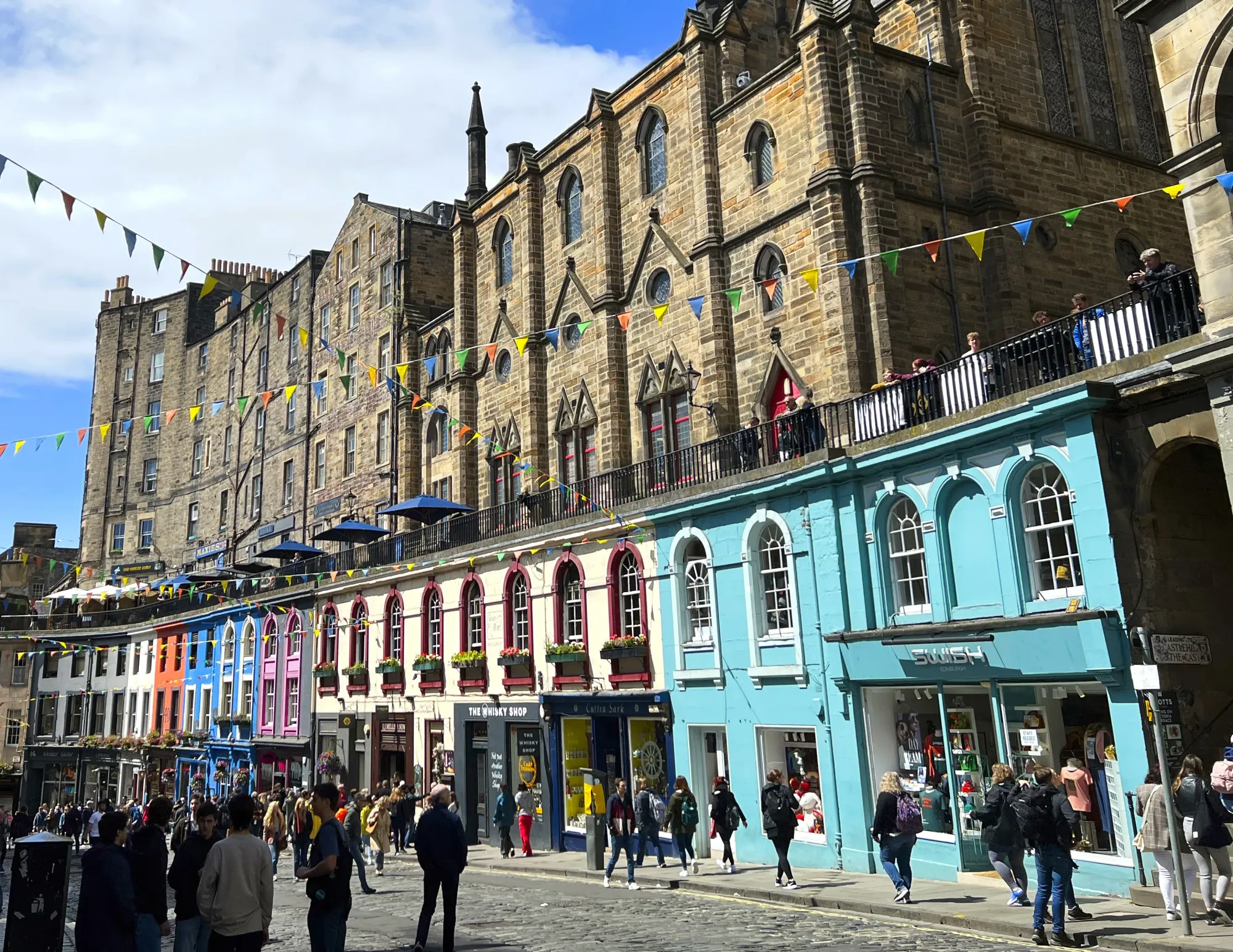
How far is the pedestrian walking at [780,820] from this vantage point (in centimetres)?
1502

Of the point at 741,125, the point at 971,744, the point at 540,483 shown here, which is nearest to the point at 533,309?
the point at 540,483

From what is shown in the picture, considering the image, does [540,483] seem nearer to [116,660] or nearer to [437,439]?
[437,439]

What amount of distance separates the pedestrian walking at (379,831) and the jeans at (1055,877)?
1298 centimetres

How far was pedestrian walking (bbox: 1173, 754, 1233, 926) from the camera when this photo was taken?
10875mm

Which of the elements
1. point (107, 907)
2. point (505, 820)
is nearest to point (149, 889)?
point (107, 907)

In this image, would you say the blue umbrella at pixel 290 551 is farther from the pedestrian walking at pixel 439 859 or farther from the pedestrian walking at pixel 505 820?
the pedestrian walking at pixel 439 859

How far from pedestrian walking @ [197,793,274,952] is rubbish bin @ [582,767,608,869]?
38.3 ft

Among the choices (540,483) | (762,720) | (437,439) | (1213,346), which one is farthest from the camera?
(437,439)

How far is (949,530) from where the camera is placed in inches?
634

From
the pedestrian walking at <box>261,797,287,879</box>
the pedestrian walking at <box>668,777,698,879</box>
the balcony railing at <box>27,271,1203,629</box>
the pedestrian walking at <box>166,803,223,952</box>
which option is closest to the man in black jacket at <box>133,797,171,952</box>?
the pedestrian walking at <box>166,803,223,952</box>

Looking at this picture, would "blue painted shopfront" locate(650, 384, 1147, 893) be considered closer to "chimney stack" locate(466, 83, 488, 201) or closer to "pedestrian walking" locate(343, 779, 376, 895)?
"pedestrian walking" locate(343, 779, 376, 895)

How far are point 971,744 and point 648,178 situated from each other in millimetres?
16846

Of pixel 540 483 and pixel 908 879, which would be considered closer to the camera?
pixel 908 879

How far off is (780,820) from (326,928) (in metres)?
8.41
